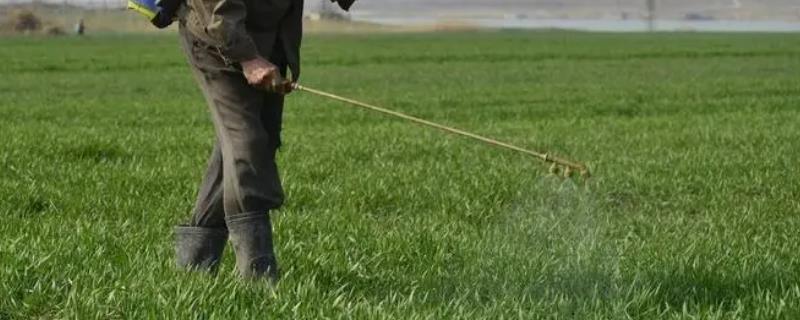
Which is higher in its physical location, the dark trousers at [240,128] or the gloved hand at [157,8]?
the gloved hand at [157,8]

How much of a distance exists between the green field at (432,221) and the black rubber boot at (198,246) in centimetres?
11

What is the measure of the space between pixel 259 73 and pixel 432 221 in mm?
3188

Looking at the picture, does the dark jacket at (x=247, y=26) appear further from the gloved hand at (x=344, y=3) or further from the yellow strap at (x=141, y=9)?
the gloved hand at (x=344, y=3)

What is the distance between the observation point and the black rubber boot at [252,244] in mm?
5500

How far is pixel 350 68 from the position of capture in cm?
5069

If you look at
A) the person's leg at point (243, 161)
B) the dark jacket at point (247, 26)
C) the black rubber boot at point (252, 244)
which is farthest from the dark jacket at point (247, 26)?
the black rubber boot at point (252, 244)

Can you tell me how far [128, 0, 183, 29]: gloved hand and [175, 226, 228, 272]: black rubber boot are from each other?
0.98 meters

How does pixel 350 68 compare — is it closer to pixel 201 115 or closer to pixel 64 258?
pixel 201 115

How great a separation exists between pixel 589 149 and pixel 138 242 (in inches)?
325

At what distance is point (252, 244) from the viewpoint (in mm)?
5500

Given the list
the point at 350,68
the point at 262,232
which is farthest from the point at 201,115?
the point at 350,68

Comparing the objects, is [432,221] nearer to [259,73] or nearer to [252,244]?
[252,244]

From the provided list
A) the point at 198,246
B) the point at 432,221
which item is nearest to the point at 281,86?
the point at 198,246

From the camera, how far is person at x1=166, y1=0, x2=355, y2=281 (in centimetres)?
530
